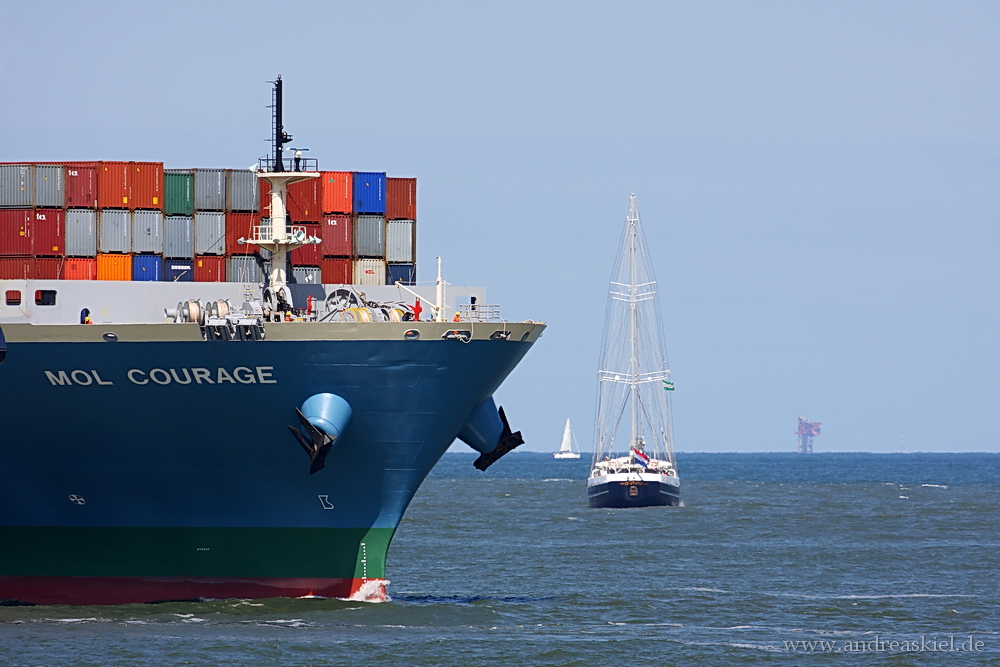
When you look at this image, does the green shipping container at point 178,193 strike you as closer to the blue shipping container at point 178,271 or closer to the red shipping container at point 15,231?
the blue shipping container at point 178,271

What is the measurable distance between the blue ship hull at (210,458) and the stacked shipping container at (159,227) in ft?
15.2

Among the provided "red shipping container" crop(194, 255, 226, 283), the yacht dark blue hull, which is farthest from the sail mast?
"red shipping container" crop(194, 255, 226, 283)

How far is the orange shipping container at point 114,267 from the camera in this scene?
37000mm

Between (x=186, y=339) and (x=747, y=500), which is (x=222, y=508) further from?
(x=747, y=500)

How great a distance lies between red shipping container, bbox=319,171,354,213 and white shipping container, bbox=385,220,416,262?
52.7 inches

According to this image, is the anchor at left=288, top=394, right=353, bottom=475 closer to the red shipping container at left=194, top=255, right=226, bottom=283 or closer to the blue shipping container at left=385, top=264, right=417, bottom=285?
the red shipping container at left=194, top=255, right=226, bottom=283

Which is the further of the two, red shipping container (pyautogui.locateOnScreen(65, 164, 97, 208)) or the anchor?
red shipping container (pyautogui.locateOnScreen(65, 164, 97, 208))

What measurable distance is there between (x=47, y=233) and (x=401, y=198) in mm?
9926

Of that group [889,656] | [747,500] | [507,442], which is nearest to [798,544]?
[507,442]

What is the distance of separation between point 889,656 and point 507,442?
1224cm

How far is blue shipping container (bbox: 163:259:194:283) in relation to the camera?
122 feet

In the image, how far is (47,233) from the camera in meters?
37.2

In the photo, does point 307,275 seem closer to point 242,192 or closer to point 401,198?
point 242,192

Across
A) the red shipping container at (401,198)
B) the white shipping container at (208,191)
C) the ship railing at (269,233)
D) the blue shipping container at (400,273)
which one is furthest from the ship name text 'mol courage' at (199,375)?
the red shipping container at (401,198)
